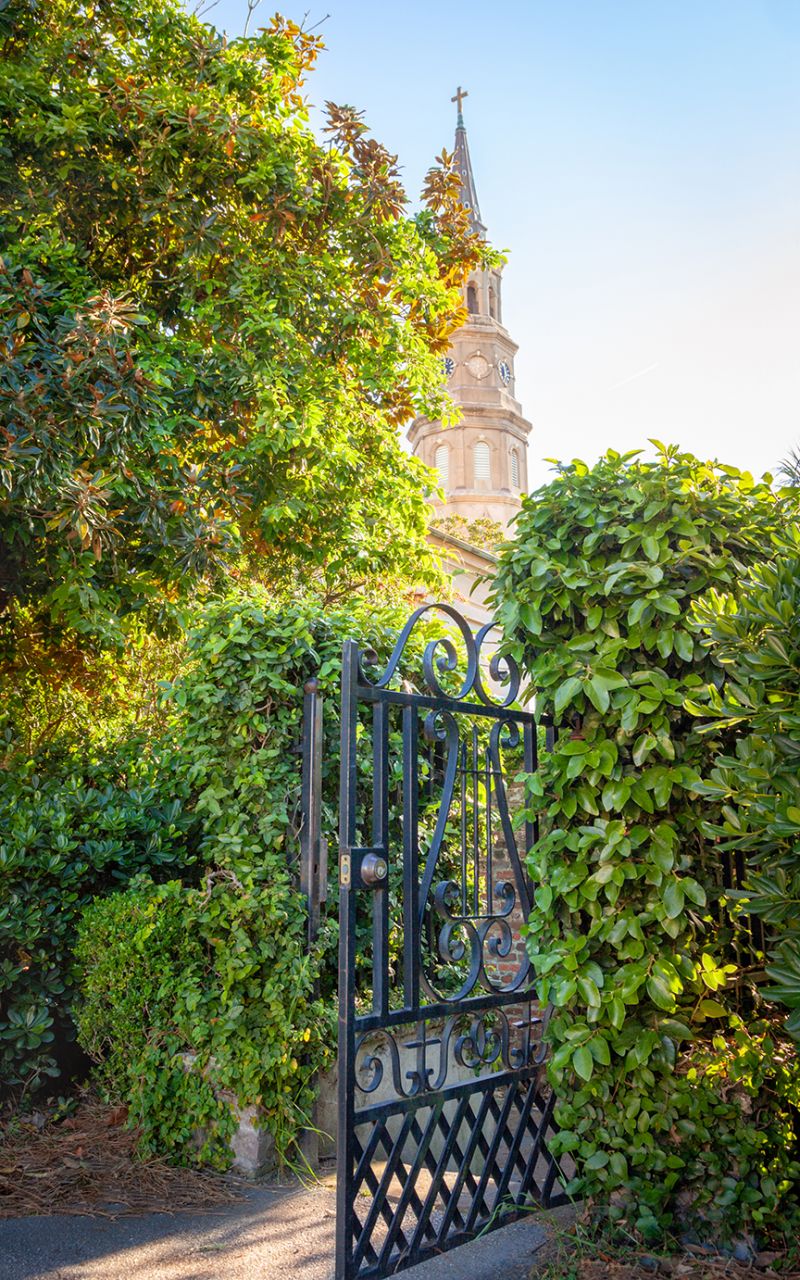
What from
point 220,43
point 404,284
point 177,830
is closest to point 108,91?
point 220,43

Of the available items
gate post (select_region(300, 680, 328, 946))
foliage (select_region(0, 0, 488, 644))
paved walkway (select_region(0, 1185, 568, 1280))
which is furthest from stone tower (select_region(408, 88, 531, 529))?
paved walkway (select_region(0, 1185, 568, 1280))

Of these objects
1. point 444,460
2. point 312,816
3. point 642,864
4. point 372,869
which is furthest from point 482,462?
point 372,869

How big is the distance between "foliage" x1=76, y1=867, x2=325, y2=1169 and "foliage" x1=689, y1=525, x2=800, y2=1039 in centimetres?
196

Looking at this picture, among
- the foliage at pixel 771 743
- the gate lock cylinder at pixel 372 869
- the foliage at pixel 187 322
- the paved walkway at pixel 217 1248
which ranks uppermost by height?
the foliage at pixel 187 322

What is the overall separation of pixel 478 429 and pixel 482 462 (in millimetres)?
1722

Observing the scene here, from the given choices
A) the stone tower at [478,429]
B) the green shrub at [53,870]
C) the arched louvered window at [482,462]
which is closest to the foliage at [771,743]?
the green shrub at [53,870]

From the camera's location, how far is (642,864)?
3062mm

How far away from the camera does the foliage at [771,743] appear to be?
8.10 feet

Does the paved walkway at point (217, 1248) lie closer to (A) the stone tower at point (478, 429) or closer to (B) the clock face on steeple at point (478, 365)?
(A) the stone tower at point (478, 429)

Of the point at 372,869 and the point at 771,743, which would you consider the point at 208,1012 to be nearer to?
the point at 372,869

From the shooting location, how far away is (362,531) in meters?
7.78

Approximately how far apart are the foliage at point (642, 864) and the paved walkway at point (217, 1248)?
0.42 meters

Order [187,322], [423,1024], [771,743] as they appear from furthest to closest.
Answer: [187,322], [423,1024], [771,743]

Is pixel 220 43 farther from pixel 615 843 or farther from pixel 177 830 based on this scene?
pixel 615 843
